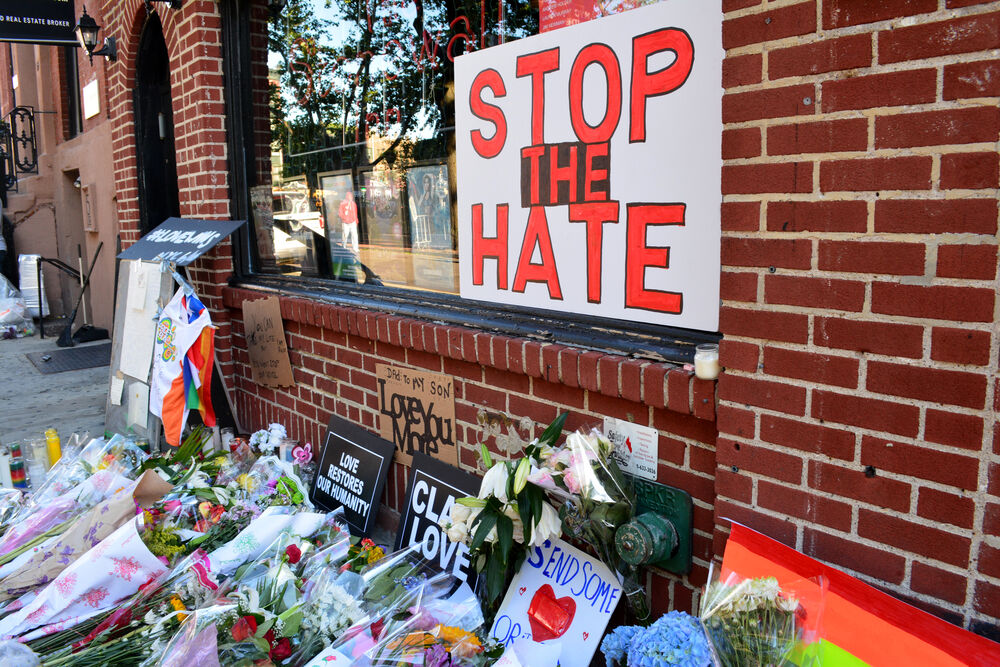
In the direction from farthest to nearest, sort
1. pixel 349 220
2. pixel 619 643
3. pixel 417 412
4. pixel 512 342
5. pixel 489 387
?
pixel 349 220 < pixel 417 412 < pixel 489 387 < pixel 512 342 < pixel 619 643

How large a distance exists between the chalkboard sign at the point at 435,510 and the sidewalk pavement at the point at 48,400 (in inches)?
128

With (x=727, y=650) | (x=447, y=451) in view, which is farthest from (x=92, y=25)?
(x=727, y=650)

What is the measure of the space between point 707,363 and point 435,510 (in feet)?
5.26

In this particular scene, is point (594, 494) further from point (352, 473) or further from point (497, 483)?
point (352, 473)

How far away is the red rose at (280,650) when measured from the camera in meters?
2.33

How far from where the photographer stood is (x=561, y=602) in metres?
2.60

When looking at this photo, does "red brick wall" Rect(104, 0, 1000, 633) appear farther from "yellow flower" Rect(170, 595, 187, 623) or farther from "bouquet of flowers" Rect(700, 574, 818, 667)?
"yellow flower" Rect(170, 595, 187, 623)

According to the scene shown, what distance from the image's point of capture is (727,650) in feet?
5.45

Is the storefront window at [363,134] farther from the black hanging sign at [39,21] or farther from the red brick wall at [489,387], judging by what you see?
the black hanging sign at [39,21]

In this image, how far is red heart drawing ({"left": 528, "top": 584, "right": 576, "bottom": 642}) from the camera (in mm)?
2553

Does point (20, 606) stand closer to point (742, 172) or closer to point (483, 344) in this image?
point (483, 344)

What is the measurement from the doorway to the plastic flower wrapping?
549cm

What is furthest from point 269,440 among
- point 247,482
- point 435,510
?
point 435,510

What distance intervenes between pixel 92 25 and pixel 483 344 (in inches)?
195
